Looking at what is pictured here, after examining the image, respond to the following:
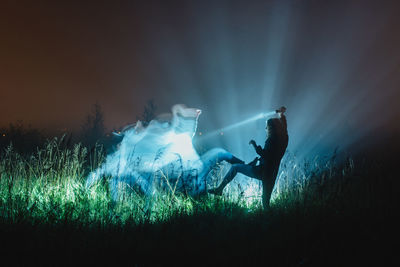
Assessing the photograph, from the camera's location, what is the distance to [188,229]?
3846mm

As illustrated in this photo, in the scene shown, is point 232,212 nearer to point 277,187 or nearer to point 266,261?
point 266,261

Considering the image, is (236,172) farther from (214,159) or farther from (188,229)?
(188,229)

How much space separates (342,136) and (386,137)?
4000 mm

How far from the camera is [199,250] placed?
10.6ft

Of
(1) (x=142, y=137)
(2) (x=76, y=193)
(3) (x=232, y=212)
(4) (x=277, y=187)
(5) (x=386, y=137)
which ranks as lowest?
(3) (x=232, y=212)

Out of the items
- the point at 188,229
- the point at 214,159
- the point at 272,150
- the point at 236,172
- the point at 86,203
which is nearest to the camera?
the point at 188,229

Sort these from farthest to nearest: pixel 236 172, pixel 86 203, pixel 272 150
→ pixel 236 172, pixel 272 150, pixel 86 203

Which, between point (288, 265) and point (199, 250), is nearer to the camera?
point (288, 265)

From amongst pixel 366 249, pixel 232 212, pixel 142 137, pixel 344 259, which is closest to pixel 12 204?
pixel 142 137

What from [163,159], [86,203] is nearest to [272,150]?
[163,159]

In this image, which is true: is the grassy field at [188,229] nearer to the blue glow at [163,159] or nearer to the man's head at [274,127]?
the blue glow at [163,159]

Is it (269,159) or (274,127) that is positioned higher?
(274,127)

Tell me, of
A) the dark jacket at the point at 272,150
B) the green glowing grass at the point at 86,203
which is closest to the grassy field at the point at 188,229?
the green glowing grass at the point at 86,203

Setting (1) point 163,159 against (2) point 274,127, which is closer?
(2) point 274,127
